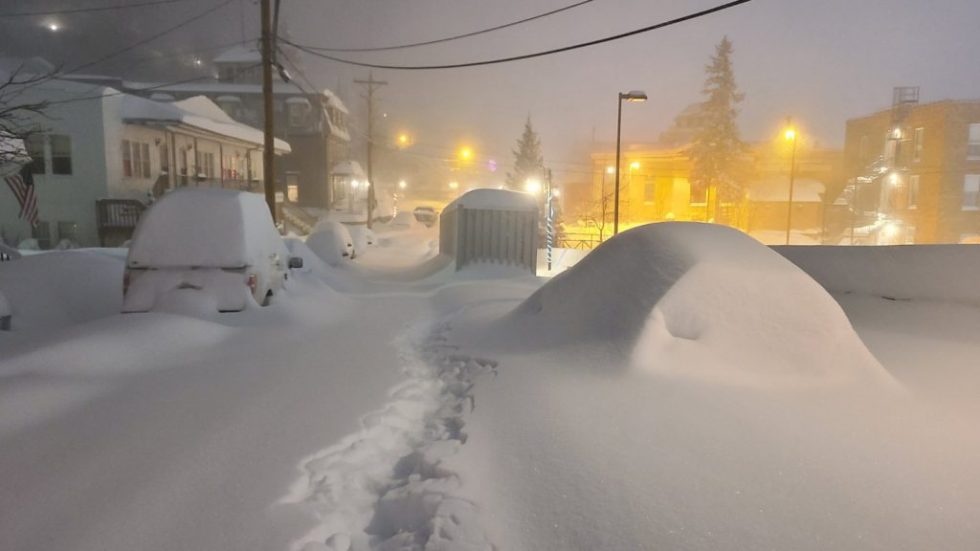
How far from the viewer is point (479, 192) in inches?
728

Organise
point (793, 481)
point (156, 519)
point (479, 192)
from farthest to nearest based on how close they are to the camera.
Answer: point (479, 192) → point (793, 481) → point (156, 519)

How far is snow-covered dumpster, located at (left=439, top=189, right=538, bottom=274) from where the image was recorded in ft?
58.5

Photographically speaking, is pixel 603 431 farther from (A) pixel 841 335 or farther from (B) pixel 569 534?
(A) pixel 841 335

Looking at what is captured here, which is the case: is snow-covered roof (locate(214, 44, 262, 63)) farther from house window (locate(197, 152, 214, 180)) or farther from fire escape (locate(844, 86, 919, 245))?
fire escape (locate(844, 86, 919, 245))

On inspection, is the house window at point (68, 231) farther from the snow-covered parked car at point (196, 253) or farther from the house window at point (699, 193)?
the house window at point (699, 193)

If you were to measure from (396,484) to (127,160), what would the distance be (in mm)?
28396

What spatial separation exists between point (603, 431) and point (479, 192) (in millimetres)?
14535

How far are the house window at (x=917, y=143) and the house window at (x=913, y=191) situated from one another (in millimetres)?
1272

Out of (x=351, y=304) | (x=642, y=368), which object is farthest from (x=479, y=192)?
(x=642, y=368)

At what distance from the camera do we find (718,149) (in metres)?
53.9

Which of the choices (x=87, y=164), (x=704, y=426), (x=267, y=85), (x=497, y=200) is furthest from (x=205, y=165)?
(x=704, y=426)

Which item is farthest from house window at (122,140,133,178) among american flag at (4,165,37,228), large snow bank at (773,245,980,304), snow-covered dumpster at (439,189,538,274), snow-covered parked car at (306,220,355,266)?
large snow bank at (773,245,980,304)

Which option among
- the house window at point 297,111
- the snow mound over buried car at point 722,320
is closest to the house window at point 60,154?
the house window at point 297,111

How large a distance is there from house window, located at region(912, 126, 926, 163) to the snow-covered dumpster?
40.1 metres
